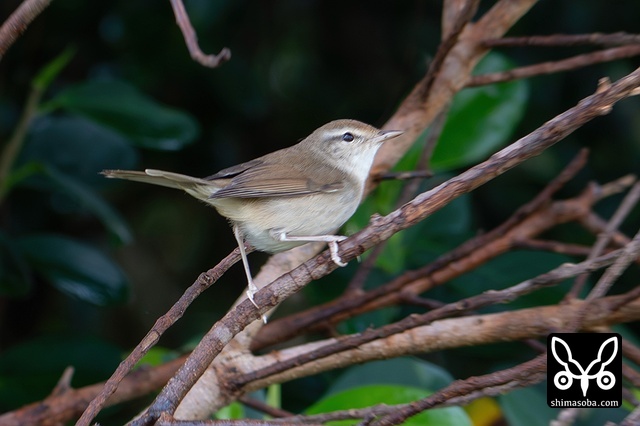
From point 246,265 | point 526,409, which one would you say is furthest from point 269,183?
point 526,409

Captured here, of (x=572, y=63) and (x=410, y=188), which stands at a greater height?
(x=410, y=188)

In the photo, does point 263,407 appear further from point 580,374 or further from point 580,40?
point 580,40

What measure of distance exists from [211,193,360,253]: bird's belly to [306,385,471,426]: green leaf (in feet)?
1.53

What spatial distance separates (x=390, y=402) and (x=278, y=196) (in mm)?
674

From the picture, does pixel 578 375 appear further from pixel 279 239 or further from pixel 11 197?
pixel 11 197

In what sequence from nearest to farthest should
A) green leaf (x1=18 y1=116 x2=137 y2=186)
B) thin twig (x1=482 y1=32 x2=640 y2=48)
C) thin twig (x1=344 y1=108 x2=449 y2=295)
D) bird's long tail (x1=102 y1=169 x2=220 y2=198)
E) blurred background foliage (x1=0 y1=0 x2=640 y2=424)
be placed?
bird's long tail (x1=102 y1=169 x2=220 y2=198), thin twig (x1=482 y1=32 x2=640 y2=48), thin twig (x1=344 y1=108 x2=449 y2=295), blurred background foliage (x1=0 y1=0 x2=640 y2=424), green leaf (x1=18 y1=116 x2=137 y2=186)

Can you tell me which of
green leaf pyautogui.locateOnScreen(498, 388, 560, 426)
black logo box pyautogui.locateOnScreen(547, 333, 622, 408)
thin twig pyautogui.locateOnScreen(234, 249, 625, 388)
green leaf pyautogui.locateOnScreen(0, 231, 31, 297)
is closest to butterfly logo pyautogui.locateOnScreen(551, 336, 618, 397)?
black logo box pyautogui.locateOnScreen(547, 333, 622, 408)

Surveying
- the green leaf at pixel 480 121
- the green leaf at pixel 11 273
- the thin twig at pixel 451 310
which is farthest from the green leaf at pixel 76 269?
the green leaf at pixel 480 121

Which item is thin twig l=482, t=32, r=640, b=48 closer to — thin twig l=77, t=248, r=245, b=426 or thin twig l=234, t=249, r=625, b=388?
thin twig l=234, t=249, r=625, b=388

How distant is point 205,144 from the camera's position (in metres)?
3.95

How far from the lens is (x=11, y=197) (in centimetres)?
350

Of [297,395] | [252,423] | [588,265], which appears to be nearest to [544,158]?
[297,395]

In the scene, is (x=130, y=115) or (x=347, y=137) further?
(x=130, y=115)

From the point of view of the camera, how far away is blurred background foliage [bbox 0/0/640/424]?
292cm
